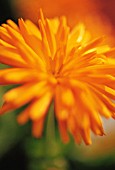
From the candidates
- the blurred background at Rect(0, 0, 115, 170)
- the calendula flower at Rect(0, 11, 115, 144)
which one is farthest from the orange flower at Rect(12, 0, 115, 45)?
the calendula flower at Rect(0, 11, 115, 144)

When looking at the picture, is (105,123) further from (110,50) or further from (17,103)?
Result: (17,103)

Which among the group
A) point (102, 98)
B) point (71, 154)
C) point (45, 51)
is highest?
point (45, 51)

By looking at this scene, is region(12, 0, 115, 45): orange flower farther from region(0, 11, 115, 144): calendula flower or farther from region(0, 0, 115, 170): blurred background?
region(0, 11, 115, 144): calendula flower

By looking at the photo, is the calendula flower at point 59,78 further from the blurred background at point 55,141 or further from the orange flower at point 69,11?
the orange flower at point 69,11

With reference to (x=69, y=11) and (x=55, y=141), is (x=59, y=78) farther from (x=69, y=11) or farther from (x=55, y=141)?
(x=69, y=11)

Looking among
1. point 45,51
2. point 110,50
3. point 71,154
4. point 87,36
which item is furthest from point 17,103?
point 71,154

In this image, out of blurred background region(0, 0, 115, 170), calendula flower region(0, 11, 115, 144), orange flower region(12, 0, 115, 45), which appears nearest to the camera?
calendula flower region(0, 11, 115, 144)

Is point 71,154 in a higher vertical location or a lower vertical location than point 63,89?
lower
